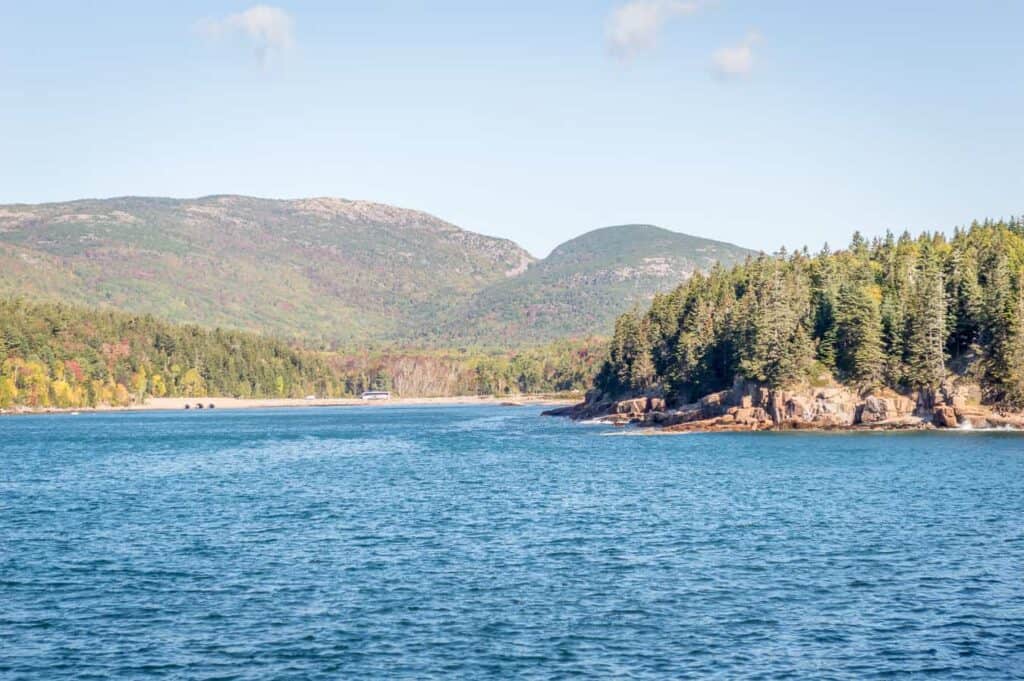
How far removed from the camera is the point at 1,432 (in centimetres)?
19588

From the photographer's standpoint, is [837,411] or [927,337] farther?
[837,411]

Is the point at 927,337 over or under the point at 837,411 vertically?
over

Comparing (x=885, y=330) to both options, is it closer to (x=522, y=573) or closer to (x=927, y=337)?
(x=927, y=337)

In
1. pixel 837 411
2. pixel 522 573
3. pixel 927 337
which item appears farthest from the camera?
pixel 837 411

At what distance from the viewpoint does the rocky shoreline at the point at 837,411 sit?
475 feet

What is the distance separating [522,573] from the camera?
5116 cm

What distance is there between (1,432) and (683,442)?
130 metres

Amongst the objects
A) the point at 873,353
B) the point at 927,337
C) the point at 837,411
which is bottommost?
the point at 837,411

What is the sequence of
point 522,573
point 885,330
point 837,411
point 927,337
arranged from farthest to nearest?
1. point 885,330
2. point 837,411
3. point 927,337
4. point 522,573

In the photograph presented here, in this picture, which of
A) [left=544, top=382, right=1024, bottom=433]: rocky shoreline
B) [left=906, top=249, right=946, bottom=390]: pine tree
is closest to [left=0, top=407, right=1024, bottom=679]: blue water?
[left=544, top=382, right=1024, bottom=433]: rocky shoreline

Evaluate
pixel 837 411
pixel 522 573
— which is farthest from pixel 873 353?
pixel 522 573

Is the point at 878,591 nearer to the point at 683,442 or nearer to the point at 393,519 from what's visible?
the point at 393,519

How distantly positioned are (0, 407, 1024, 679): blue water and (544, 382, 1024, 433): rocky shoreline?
42411 millimetres

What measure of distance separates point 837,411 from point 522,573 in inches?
4374
